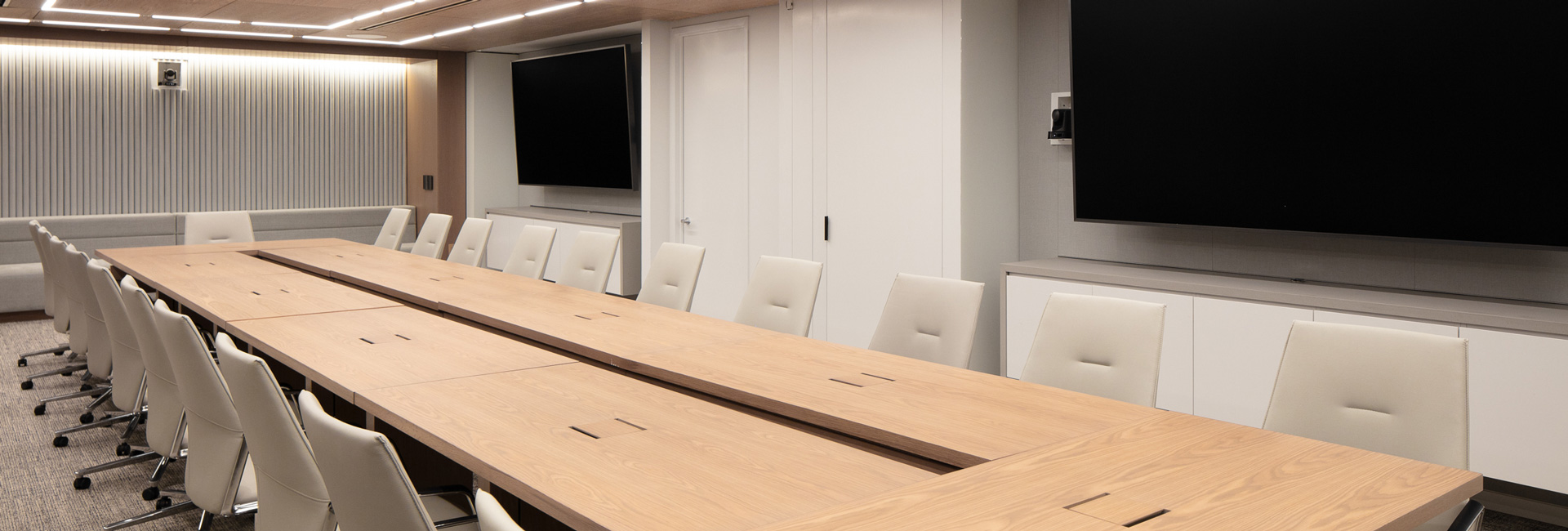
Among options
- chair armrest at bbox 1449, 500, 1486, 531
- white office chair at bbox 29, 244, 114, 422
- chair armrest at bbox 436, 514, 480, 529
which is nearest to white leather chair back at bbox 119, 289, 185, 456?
white office chair at bbox 29, 244, 114, 422

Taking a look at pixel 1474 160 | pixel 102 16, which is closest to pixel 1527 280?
pixel 1474 160

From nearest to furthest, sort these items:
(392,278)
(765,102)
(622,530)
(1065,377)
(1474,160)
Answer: (622,530) < (1065,377) < (1474,160) < (392,278) < (765,102)

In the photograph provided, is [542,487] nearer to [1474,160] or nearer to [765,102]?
[1474,160]

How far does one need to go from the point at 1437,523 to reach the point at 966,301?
1762 mm

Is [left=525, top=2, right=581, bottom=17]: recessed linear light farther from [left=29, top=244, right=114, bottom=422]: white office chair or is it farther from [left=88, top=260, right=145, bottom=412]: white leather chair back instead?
[left=88, top=260, right=145, bottom=412]: white leather chair back

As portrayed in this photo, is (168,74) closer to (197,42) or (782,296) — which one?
(197,42)

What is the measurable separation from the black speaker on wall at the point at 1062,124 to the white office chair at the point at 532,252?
9.24 feet

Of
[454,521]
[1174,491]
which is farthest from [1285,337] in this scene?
[454,521]

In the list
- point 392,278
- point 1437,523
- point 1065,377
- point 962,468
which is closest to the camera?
point 1437,523

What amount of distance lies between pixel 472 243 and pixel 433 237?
0.62 meters

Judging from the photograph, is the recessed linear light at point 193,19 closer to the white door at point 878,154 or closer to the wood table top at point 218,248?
the wood table top at point 218,248

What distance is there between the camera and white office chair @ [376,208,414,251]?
7.58 metres

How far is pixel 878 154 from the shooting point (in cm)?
586

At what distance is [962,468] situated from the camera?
2.12 meters
